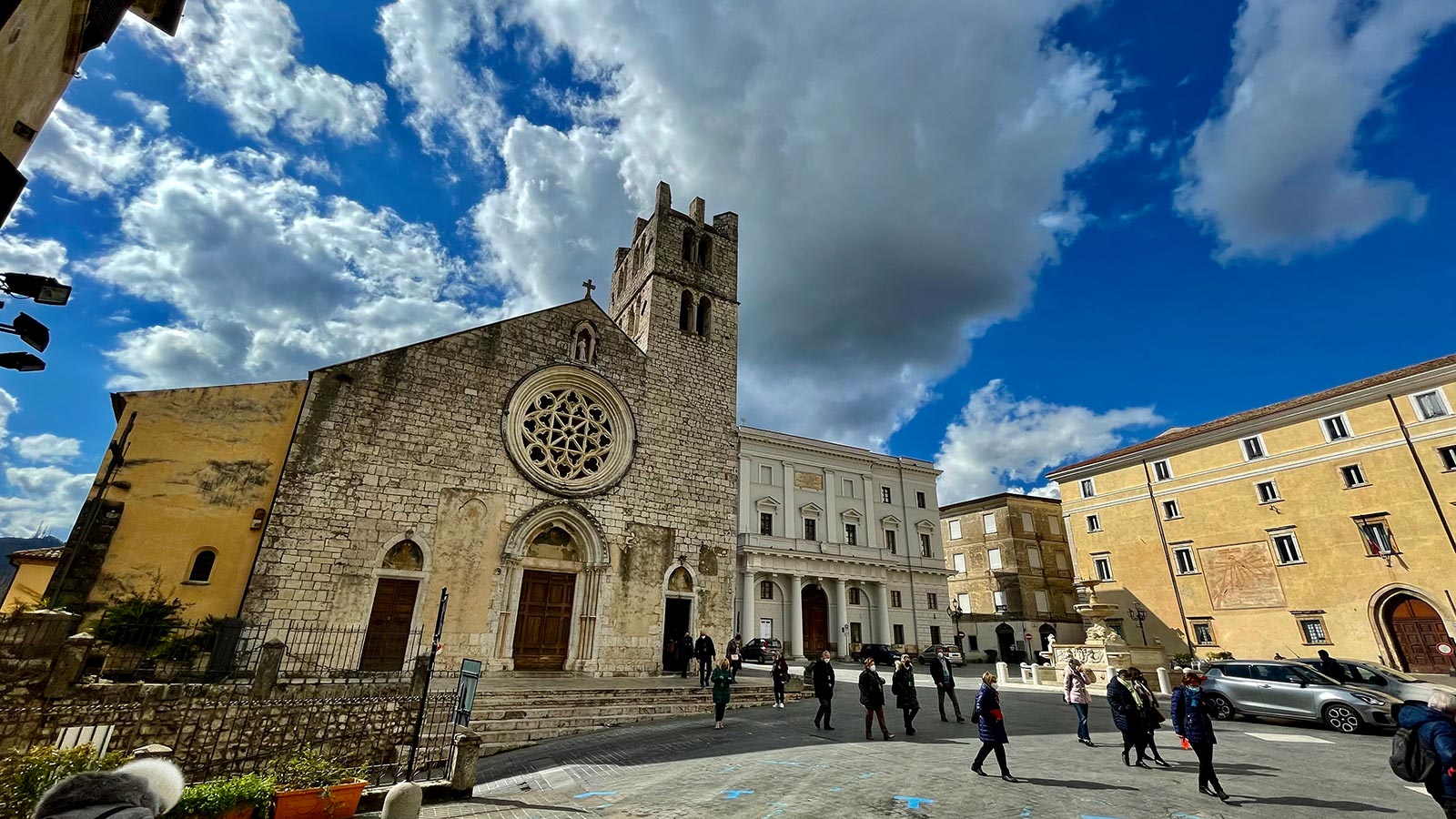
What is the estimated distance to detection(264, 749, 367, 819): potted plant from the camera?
641 centimetres

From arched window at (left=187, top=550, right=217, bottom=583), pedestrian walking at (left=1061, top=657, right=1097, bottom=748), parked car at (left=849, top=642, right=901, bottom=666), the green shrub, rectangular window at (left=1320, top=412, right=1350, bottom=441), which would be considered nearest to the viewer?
the green shrub

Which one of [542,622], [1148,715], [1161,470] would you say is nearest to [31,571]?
[542,622]

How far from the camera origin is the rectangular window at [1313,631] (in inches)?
963

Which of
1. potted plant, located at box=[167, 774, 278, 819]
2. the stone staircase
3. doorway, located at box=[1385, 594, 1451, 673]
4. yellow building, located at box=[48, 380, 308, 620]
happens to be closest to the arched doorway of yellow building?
doorway, located at box=[1385, 594, 1451, 673]

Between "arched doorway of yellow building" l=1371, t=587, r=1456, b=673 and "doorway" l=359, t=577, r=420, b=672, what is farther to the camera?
"arched doorway of yellow building" l=1371, t=587, r=1456, b=673

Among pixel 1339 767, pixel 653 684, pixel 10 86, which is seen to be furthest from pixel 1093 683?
pixel 10 86

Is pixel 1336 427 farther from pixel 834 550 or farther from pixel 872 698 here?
pixel 872 698

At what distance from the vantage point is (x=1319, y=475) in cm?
2569

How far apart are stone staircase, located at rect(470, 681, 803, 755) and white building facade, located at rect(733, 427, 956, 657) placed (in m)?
18.2

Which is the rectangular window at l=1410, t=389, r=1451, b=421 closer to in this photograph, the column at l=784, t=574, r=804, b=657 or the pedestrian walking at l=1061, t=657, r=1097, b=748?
the pedestrian walking at l=1061, t=657, r=1097, b=748

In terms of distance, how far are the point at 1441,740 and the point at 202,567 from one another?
61.9 ft

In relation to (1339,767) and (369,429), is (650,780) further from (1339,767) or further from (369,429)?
(369,429)

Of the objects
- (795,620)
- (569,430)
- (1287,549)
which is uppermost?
(569,430)

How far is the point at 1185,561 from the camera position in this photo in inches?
1142
